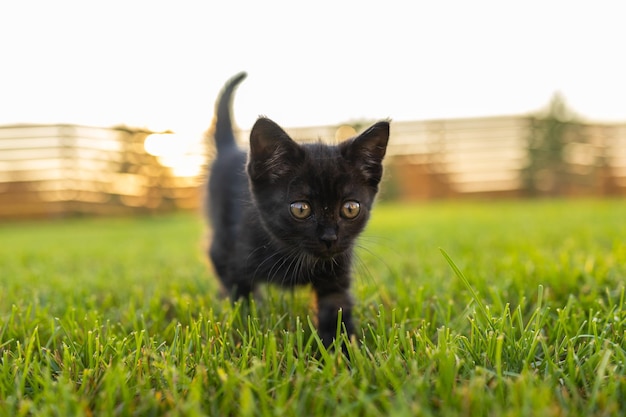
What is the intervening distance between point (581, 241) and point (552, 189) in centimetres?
977

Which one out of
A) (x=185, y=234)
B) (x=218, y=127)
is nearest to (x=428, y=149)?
(x=185, y=234)

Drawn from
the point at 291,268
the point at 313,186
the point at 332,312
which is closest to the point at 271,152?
the point at 313,186

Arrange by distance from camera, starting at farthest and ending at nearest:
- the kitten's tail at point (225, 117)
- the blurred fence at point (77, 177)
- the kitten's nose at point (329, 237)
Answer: the blurred fence at point (77, 177), the kitten's tail at point (225, 117), the kitten's nose at point (329, 237)

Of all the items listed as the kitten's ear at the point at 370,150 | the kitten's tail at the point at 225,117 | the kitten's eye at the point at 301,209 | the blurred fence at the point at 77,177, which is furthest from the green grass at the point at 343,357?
the blurred fence at the point at 77,177

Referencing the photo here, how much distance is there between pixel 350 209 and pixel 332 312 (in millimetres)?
423

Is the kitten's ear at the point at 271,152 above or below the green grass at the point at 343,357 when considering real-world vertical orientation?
above

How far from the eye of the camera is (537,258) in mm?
2840

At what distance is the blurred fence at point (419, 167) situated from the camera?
1119 centimetres

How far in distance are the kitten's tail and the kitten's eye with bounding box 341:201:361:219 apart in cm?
155

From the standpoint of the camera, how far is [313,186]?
1943mm

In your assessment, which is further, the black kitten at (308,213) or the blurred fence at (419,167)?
the blurred fence at (419,167)

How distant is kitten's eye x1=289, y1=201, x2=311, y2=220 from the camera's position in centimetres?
194

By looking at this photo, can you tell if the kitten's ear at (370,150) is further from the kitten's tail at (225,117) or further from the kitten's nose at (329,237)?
the kitten's tail at (225,117)

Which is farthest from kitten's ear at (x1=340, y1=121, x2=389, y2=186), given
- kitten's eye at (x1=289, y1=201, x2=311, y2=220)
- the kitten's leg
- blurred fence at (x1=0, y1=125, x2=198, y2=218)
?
blurred fence at (x1=0, y1=125, x2=198, y2=218)
